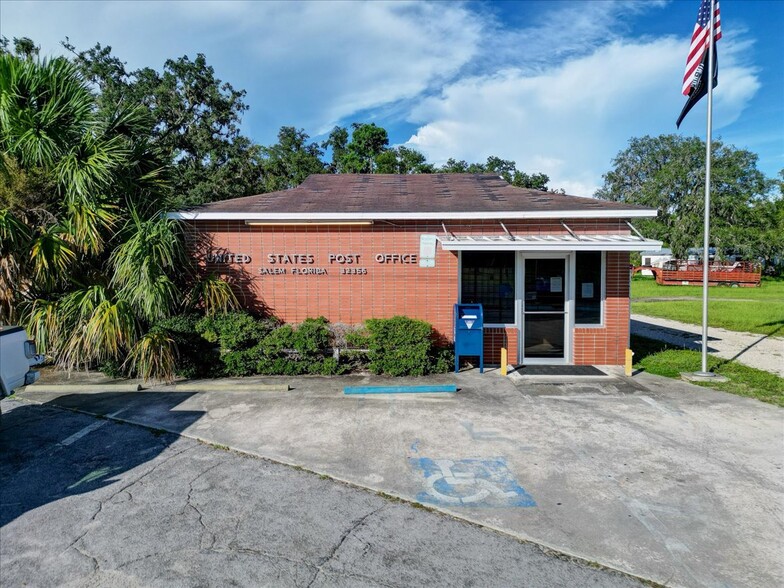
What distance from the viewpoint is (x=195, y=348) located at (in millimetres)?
8531

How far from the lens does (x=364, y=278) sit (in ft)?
31.2

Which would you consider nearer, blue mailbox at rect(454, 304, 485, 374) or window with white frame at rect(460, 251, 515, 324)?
blue mailbox at rect(454, 304, 485, 374)

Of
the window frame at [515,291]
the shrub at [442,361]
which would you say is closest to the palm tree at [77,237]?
the shrub at [442,361]

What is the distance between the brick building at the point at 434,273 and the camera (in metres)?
9.36

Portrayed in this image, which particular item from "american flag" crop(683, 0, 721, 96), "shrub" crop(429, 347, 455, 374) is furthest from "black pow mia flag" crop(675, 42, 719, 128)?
"shrub" crop(429, 347, 455, 374)

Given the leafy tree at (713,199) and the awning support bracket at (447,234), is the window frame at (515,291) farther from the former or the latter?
the leafy tree at (713,199)

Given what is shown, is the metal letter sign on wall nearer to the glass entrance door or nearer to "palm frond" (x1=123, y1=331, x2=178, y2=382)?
Result: the glass entrance door

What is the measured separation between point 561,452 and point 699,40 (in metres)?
8.20

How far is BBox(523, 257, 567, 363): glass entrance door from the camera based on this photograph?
9445mm

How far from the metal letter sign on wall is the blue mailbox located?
122 cm

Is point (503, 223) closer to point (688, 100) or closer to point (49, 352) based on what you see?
point (688, 100)

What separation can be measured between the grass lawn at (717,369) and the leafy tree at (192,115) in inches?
745

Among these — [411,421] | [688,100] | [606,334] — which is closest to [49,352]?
[411,421]

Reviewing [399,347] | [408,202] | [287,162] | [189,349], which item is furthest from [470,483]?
[287,162]
